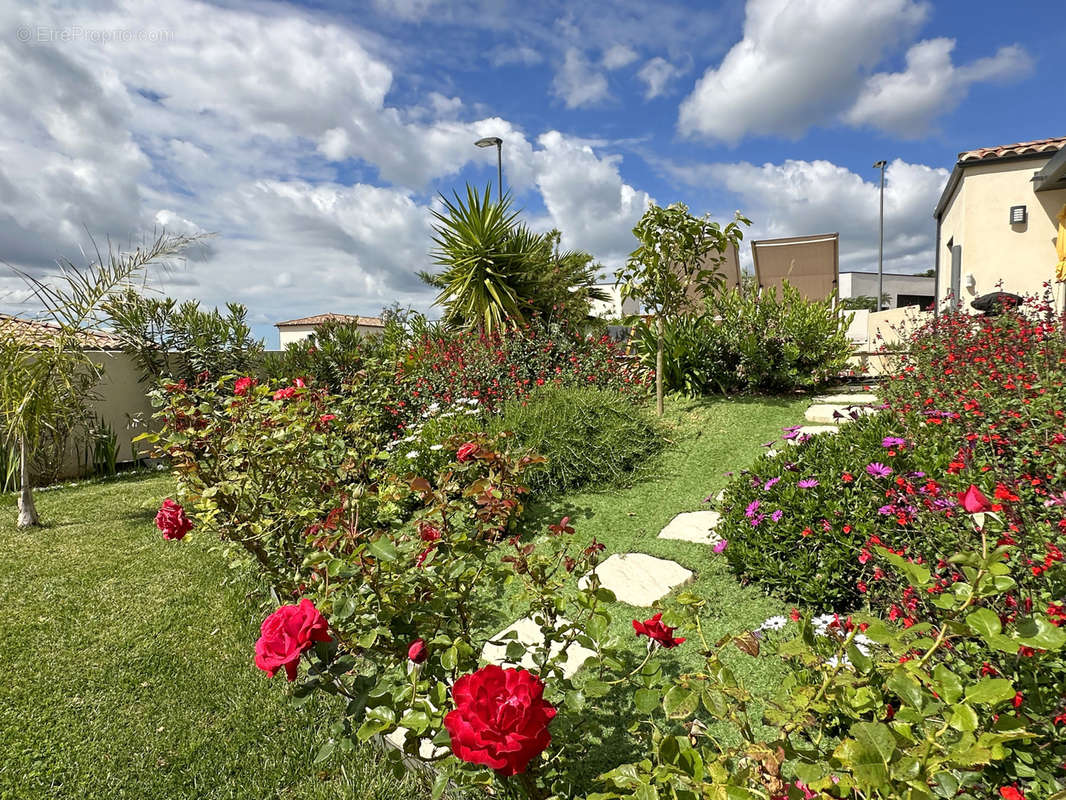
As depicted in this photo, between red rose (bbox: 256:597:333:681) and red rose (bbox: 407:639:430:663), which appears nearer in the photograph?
red rose (bbox: 256:597:333:681)

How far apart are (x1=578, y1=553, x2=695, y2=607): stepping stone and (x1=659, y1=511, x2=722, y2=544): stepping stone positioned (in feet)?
1.00

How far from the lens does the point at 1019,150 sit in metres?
8.07

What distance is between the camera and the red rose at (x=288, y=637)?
42.7 inches

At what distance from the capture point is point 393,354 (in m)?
7.31

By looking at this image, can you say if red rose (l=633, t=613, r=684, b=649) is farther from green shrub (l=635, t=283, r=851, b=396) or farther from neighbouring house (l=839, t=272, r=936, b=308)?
neighbouring house (l=839, t=272, r=936, b=308)

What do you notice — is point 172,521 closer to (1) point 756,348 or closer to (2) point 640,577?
(2) point 640,577

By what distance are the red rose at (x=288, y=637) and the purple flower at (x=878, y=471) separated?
2425 millimetres

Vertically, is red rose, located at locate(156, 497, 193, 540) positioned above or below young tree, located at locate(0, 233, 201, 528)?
below

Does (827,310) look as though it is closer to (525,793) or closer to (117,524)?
(525,793)

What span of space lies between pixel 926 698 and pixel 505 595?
7.07ft

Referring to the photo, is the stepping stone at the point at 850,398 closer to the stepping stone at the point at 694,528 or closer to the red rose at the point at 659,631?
the stepping stone at the point at 694,528

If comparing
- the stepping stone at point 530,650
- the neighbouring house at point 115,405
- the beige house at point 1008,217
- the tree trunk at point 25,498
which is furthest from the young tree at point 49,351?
the beige house at point 1008,217

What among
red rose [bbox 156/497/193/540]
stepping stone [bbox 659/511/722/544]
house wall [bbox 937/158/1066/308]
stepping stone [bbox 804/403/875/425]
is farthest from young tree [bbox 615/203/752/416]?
house wall [bbox 937/158/1066/308]

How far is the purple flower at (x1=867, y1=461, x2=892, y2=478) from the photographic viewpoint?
236 centimetres
